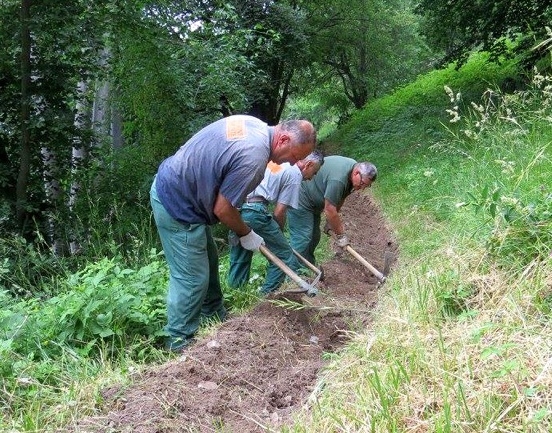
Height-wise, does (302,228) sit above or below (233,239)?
below

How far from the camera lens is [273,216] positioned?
5980 mm

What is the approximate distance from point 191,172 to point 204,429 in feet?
6.34

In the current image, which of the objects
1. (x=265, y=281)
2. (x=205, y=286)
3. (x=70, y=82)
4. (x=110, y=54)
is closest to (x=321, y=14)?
(x=110, y=54)

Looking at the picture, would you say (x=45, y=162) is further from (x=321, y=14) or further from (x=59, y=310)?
(x=321, y=14)

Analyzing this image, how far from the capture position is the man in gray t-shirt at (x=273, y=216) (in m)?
5.59

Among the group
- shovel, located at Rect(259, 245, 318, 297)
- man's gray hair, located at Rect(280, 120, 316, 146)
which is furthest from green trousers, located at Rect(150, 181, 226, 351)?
man's gray hair, located at Rect(280, 120, 316, 146)

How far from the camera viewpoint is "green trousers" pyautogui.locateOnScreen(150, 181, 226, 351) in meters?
4.22

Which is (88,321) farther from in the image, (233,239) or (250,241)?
(233,239)

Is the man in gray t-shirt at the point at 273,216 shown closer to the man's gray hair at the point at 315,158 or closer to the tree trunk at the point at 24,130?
the man's gray hair at the point at 315,158

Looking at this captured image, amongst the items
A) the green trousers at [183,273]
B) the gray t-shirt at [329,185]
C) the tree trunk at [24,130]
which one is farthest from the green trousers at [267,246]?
the tree trunk at [24,130]

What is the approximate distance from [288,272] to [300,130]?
1.29 m

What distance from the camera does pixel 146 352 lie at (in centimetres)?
423

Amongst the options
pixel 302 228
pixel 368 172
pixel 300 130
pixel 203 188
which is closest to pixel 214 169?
pixel 203 188

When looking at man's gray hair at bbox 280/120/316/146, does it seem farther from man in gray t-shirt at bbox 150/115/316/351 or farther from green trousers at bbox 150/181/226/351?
green trousers at bbox 150/181/226/351
